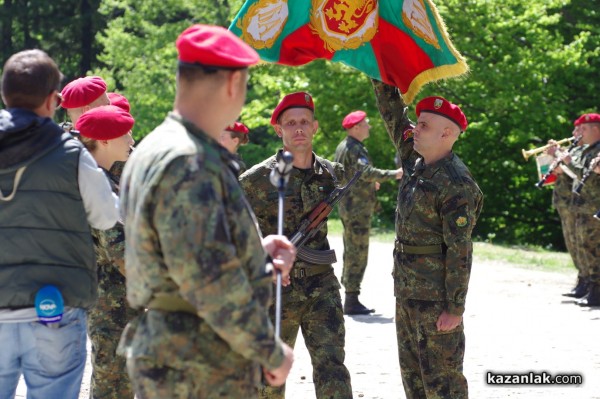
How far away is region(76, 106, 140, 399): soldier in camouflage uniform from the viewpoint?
19.7 feet

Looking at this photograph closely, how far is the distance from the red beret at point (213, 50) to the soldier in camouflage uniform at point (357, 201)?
→ 927 cm

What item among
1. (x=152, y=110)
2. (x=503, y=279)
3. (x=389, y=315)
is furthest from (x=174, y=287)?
(x=152, y=110)

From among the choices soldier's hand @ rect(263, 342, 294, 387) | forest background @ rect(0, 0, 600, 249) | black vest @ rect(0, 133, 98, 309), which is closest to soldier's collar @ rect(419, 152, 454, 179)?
black vest @ rect(0, 133, 98, 309)

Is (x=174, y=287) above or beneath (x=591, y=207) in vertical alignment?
above

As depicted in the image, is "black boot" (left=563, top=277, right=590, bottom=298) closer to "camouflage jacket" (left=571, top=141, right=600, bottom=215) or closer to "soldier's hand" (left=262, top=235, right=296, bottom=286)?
"camouflage jacket" (left=571, top=141, right=600, bottom=215)

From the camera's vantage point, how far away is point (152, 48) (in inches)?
1483

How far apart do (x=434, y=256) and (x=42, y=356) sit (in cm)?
276

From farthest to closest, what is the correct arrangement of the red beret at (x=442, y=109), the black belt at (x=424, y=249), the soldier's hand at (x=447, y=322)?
the red beret at (x=442, y=109), the black belt at (x=424, y=249), the soldier's hand at (x=447, y=322)

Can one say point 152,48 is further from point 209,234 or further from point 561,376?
point 209,234

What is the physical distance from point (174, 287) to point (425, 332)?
305 centimetres

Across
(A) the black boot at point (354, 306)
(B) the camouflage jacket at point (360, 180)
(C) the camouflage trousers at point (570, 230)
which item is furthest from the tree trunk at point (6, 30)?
(A) the black boot at point (354, 306)

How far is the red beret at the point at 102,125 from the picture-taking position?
597 cm

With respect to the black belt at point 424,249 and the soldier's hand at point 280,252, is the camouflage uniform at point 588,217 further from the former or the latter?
the soldier's hand at point 280,252

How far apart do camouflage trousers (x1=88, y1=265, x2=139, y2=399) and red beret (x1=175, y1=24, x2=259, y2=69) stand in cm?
263
